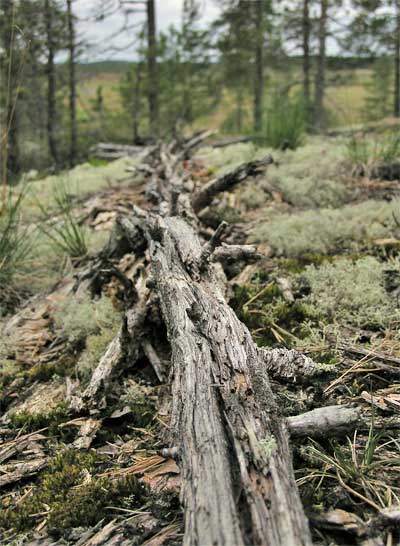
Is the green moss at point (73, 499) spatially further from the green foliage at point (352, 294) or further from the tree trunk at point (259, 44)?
the tree trunk at point (259, 44)

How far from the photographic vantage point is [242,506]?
54.6 inches

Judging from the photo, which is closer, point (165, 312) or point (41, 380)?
point (165, 312)

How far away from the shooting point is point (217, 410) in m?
1.73

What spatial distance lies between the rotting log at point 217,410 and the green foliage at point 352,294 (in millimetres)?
590

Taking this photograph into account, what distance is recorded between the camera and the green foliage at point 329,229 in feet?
13.5

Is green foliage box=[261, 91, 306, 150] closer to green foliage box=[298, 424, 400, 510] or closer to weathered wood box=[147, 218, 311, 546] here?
weathered wood box=[147, 218, 311, 546]

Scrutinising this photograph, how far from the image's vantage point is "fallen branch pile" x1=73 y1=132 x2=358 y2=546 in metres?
1.33

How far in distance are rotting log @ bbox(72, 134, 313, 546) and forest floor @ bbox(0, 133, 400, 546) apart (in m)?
0.19

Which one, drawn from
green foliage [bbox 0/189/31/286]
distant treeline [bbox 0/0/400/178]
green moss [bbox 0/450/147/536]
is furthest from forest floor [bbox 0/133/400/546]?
distant treeline [bbox 0/0/400/178]

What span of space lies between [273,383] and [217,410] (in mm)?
A: 629

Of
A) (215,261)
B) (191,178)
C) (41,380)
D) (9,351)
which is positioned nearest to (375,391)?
(215,261)

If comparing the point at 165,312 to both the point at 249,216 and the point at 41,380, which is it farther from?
the point at 249,216

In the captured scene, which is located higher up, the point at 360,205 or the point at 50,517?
the point at 360,205

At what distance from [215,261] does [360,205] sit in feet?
6.90
